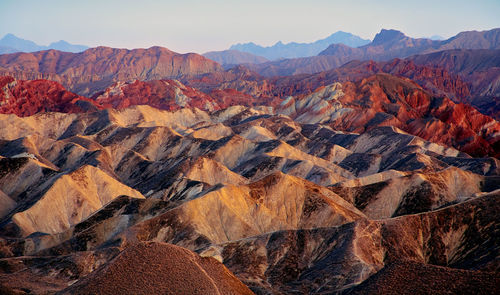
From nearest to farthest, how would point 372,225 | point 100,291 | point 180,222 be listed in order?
point 100,291 < point 372,225 < point 180,222

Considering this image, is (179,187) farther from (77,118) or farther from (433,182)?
(77,118)

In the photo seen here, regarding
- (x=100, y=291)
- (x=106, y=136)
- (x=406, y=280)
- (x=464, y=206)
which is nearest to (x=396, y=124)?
(x=106, y=136)

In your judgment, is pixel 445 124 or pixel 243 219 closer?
pixel 243 219

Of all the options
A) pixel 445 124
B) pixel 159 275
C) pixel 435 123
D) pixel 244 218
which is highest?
pixel 159 275

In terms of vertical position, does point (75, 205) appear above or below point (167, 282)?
below

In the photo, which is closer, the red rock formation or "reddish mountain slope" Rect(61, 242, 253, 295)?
"reddish mountain slope" Rect(61, 242, 253, 295)

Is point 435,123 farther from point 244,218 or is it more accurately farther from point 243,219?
point 243,219

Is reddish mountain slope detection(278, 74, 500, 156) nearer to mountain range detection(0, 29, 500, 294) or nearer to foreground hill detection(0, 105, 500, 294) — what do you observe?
mountain range detection(0, 29, 500, 294)

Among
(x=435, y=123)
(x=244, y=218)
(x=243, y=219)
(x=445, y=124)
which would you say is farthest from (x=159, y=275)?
(x=445, y=124)

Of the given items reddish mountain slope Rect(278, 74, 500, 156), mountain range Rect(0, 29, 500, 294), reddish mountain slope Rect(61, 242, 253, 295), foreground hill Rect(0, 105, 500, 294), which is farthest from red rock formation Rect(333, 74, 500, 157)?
reddish mountain slope Rect(61, 242, 253, 295)
